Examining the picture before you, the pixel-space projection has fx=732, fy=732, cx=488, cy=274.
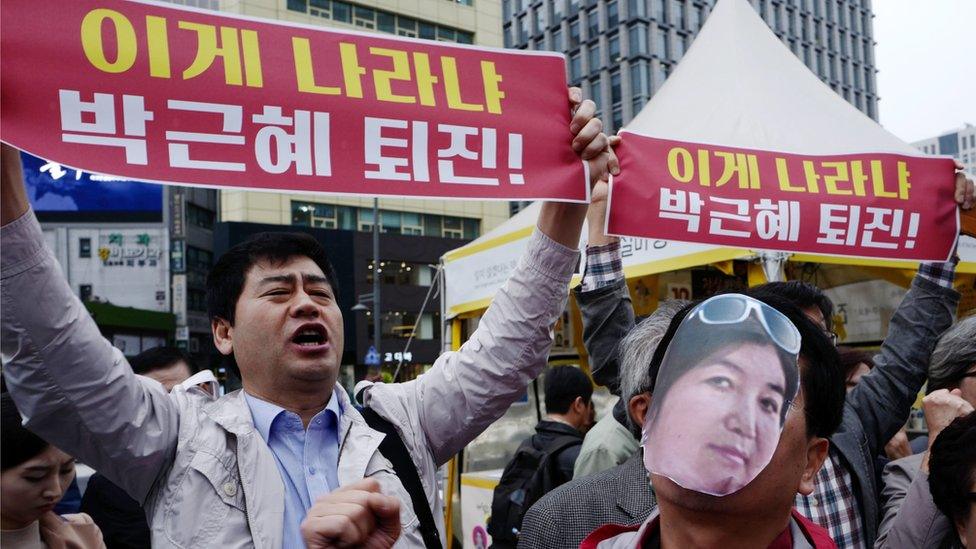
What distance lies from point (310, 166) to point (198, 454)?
68 cm

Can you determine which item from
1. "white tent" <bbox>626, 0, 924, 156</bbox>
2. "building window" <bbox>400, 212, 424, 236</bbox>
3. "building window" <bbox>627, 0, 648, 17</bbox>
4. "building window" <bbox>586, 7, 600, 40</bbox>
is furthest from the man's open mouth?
"building window" <bbox>586, 7, 600, 40</bbox>

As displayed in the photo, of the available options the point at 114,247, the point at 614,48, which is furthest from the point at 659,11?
the point at 114,247

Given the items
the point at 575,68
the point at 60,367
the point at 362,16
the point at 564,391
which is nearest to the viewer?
the point at 60,367

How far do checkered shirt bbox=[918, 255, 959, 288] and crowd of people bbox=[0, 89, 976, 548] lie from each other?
0.05 feet

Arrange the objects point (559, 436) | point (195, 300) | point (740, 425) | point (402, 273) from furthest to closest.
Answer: point (195, 300) < point (402, 273) < point (559, 436) < point (740, 425)

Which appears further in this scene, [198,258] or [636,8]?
[636,8]

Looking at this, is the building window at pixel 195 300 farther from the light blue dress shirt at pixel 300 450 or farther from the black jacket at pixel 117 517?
the light blue dress shirt at pixel 300 450

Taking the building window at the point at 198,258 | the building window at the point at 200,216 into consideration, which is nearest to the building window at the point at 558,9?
the building window at the point at 200,216

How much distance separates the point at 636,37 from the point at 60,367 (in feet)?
160

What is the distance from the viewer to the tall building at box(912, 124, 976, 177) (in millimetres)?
72250

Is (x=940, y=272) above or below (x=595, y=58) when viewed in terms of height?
below

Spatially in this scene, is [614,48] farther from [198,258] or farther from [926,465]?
[926,465]

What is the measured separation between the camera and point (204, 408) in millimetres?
1642

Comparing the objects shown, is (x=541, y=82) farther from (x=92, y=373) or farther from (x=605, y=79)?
(x=605, y=79)
